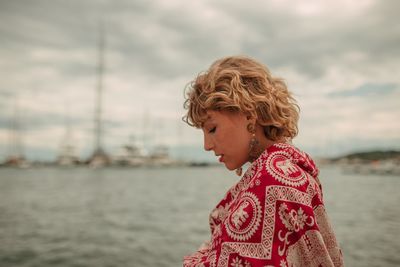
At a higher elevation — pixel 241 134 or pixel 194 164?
pixel 194 164

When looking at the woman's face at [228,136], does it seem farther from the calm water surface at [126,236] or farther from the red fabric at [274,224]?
the calm water surface at [126,236]

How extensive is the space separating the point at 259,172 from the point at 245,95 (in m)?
0.30

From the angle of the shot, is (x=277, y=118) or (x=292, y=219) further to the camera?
(x=277, y=118)

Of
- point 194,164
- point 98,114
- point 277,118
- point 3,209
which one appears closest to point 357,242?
point 277,118

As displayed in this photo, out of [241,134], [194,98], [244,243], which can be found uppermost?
[194,98]

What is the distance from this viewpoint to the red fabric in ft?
4.11

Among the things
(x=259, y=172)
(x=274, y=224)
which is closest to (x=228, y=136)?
(x=259, y=172)

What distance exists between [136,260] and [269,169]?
10.4 meters

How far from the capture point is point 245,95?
1423mm

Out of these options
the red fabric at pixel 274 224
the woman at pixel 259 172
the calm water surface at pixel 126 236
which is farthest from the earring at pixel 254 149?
the calm water surface at pixel 126 236

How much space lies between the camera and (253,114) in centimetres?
145

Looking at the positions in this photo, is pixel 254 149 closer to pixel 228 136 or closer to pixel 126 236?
pixel 228 136

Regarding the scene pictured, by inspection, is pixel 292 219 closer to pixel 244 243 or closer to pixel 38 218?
pixel 244 243

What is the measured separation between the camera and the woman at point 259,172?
1.27m
